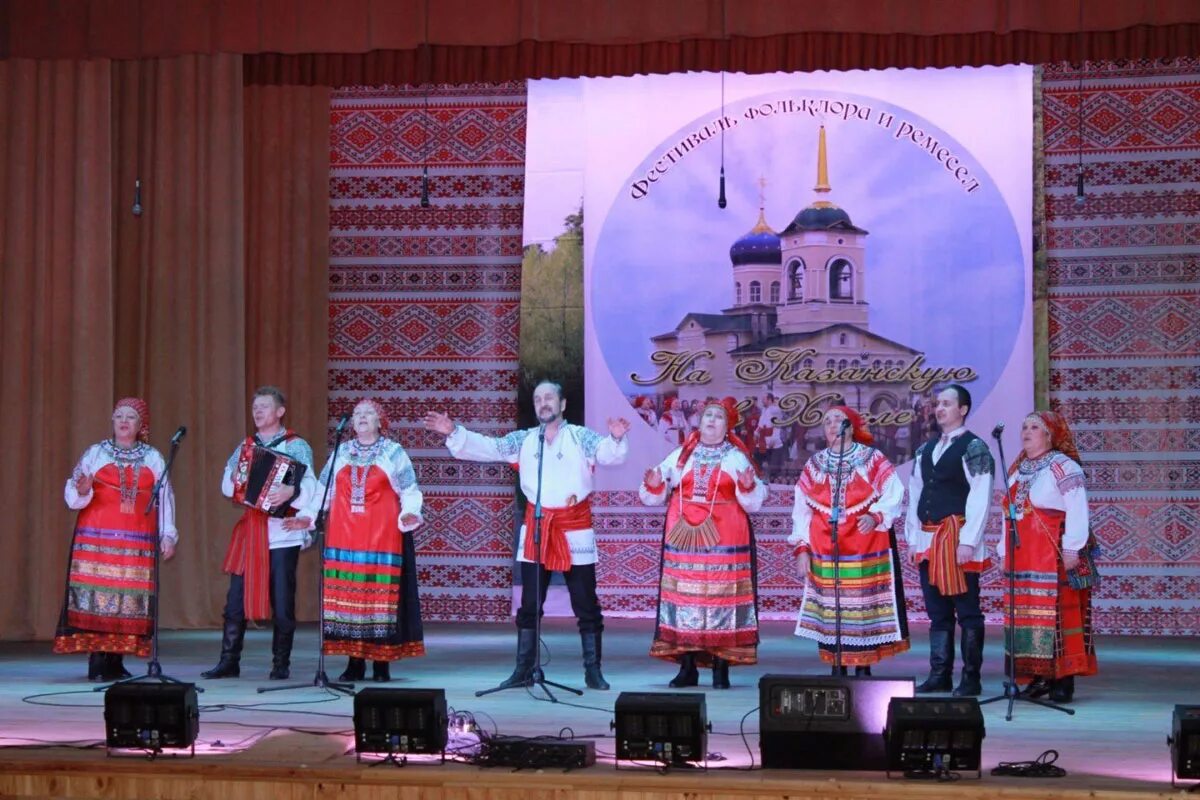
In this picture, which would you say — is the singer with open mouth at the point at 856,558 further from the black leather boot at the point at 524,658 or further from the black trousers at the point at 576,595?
the black leather boot at the point at 524,658

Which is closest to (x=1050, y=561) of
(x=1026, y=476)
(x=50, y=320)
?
(x=1026, y=476)

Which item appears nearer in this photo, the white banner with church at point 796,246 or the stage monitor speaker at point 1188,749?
the stage monitor speaker at point 1188,749

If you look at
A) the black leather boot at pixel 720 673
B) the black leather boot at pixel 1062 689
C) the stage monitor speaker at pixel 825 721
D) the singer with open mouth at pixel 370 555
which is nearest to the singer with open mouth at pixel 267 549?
the singer with open mouth at pixel 370 555

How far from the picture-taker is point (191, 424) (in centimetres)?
939

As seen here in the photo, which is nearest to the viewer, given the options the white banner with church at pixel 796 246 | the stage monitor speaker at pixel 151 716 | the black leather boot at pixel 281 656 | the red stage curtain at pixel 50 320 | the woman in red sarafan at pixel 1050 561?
the stage monitor speaker at pixel 151 716

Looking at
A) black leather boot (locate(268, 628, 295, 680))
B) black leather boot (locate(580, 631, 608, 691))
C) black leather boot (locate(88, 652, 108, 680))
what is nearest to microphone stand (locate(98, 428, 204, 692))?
black leather boot (locate(88, 652, 108, 680))

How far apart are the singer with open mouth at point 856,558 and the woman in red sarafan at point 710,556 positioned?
0.88ft

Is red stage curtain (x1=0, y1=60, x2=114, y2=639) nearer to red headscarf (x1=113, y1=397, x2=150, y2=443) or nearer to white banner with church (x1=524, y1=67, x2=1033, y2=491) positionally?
red headscarf (x1=113, y1=397, x2=150, y2=443)

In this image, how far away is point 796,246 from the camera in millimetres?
9102

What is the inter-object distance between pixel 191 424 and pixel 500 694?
3.79 m

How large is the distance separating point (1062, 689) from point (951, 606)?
1.84ft

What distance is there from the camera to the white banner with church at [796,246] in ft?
29.3

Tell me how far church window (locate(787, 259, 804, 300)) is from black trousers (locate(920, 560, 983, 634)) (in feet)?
9.13

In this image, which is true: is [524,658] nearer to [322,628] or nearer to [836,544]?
[322,628]
